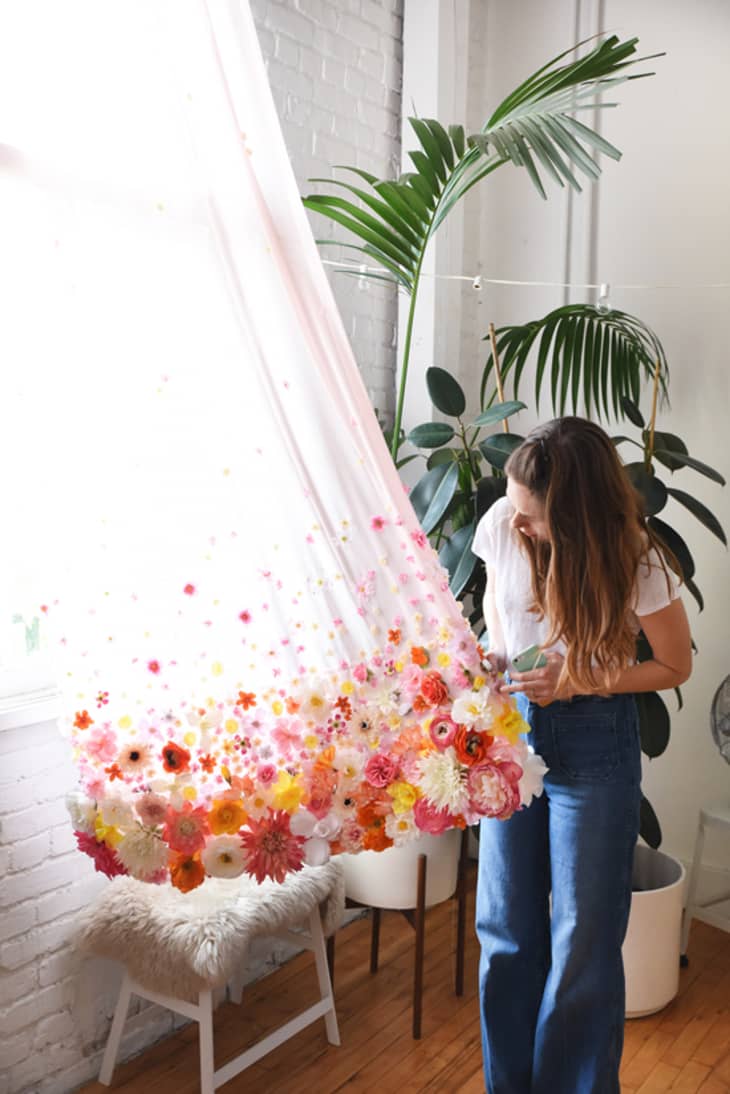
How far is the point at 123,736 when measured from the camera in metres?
1.38

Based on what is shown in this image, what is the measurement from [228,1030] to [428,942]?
2.06 feet

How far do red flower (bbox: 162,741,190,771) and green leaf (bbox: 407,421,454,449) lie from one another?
114 centimetres

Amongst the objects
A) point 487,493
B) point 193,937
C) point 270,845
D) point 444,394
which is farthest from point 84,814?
point 444,394

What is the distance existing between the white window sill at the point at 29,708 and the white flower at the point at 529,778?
A: 86cm

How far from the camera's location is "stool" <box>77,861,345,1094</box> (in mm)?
1813

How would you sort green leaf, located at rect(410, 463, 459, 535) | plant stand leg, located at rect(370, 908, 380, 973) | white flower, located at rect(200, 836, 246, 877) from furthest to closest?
plant stand leg, located at rect(370, 908, 380, 973)
green leaf, located at rect(410, 463, 459, 535)
white flower, located at rect(200, 836, 246, 877)

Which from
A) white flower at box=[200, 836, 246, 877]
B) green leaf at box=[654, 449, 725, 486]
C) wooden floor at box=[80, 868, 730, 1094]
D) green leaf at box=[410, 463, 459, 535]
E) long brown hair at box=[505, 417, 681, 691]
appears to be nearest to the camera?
white flower at box=[200, 836, 246, 877]

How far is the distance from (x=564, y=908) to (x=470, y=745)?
0.45 meters

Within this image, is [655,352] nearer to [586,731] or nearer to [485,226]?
[485,226]

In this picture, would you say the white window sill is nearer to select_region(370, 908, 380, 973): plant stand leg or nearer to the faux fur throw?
the faux fur throw

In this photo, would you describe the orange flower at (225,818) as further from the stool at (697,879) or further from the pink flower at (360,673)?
the stool at (697,879)

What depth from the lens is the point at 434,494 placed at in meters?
2.23

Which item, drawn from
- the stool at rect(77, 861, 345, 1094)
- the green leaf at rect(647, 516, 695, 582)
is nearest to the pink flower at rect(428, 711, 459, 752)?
the stool at rect(77, 861, 345, 1094)

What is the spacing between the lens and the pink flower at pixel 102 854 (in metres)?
1.37
